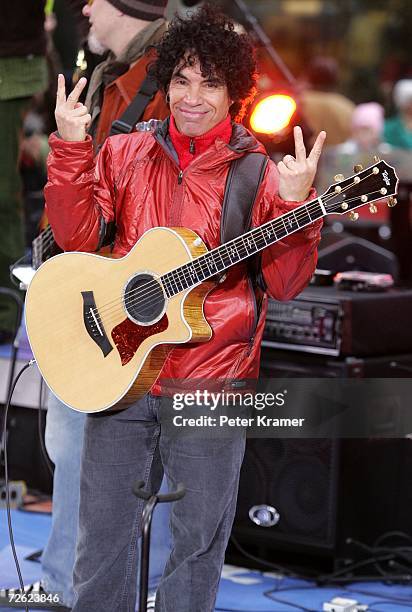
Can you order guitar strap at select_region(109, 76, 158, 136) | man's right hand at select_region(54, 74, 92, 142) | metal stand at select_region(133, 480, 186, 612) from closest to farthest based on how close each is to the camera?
metal stand at select_region(133, 480, 186, 612)
man's right hand at select_region(54, 74, 92, 142)
guitar strap at select_region(109, 76, 158, 136)

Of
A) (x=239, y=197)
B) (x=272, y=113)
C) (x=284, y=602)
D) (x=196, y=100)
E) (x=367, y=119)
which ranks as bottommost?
(x=284, y=602)

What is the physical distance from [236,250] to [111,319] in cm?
43

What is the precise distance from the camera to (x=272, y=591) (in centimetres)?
468

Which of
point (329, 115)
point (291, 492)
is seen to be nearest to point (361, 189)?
point (291, 492)

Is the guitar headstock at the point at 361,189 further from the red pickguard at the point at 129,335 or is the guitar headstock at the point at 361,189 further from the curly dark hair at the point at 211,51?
the red pickguard at the point at 129,335

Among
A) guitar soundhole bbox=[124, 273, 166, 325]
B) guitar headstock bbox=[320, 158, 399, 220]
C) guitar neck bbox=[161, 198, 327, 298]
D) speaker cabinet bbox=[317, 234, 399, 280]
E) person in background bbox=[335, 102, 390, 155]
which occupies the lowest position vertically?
guitar soundhole bbox=[124, 273, 166, 325]

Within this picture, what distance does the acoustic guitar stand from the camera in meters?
3.21

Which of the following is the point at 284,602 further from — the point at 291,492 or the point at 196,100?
the point at 196,100

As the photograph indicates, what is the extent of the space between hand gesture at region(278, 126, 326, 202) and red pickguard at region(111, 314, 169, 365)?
51 centimetres

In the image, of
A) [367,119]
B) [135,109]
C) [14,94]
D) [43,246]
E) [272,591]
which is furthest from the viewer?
[367,119]

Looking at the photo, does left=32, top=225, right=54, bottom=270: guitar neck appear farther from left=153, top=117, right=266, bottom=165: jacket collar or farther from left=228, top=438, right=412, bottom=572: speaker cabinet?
left=228, top=438, right=412, bottom=572: speaker cabinet

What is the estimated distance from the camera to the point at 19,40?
5.63 meters

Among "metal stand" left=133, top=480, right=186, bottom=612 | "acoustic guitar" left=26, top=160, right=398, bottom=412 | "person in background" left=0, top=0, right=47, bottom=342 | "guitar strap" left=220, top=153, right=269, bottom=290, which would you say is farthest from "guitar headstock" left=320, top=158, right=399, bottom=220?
"person in background" left=0, top=0, right=47, bottom=342

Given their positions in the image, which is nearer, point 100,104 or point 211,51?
point 211,51
